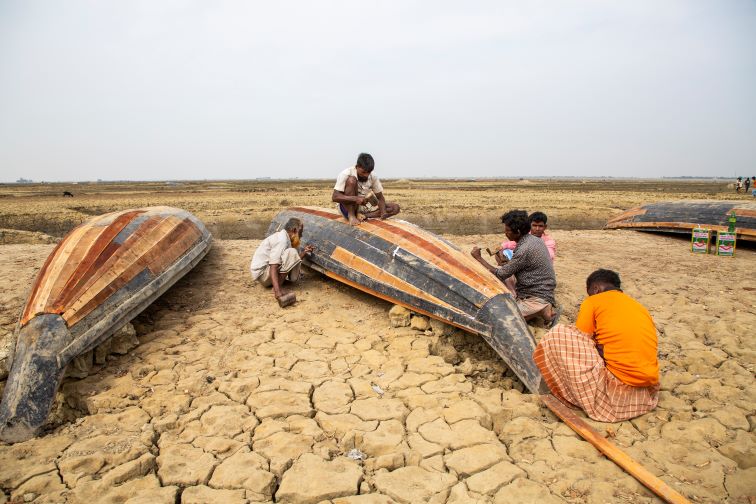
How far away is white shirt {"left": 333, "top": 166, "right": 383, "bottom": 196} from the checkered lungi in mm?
3118

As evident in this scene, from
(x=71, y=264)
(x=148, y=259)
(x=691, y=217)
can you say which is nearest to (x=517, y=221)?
(x=148, y=259)

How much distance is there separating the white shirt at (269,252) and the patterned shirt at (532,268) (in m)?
2.58

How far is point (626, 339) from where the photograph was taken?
2.74 meters

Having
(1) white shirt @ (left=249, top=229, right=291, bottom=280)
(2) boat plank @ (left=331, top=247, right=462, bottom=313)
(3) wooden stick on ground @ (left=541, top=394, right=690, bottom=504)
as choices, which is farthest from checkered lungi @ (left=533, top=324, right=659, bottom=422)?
(1) white shirt @ (left=249, top=229, right=291, bottom=280)

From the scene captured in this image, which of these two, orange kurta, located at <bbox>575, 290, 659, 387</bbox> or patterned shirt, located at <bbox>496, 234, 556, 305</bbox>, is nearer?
orange kurta, located at <bbox>575, 290, 659, 387</bbox>

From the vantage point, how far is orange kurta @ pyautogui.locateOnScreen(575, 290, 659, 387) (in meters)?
2.72

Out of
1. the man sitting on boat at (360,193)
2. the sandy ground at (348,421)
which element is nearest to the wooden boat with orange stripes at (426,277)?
the man sitting on boat at (360,193)

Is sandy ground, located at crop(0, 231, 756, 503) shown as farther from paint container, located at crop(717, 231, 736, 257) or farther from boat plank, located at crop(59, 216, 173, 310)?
paint container, located at crop(717, 231, 736, 257)

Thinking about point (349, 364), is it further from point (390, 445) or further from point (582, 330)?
point (582, 330)

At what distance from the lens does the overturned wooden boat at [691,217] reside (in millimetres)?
8406

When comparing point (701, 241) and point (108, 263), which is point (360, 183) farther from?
point (701, 241)

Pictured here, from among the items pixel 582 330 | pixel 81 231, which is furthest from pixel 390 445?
pixel 81 231

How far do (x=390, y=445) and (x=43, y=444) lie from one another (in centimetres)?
228

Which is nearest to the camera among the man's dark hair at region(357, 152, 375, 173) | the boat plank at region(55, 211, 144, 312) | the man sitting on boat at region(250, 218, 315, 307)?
the boat plank at region(55, 211, 144, 312)
